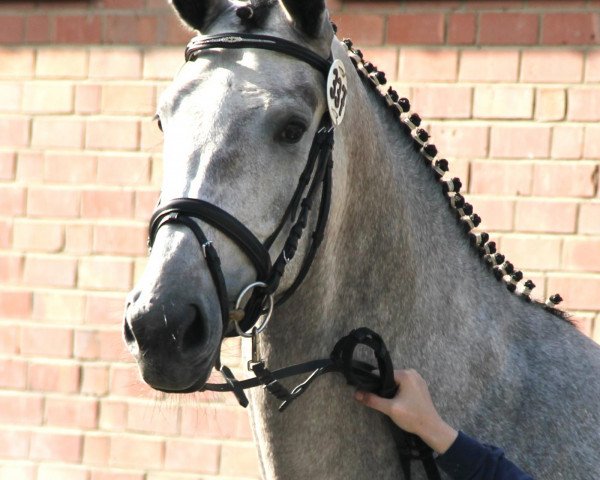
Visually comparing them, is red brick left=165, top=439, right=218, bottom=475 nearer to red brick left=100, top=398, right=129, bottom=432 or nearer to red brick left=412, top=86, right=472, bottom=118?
red brick left=100, top=398, right=129, bottom=432

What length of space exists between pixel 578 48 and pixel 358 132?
2.06 meters

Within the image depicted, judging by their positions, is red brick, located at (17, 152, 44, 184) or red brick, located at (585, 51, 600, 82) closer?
red brick, located at (585, 51, 600, 82)

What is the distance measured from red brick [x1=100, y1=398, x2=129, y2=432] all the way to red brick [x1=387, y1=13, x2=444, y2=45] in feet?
6.66

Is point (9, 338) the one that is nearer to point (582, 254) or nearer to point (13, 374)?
point (13, 374)

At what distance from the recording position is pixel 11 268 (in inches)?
184

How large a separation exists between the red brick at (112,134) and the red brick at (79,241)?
0.38 meters

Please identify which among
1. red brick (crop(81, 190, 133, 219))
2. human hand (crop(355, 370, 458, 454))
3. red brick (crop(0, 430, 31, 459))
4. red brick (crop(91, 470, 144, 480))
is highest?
red brick (crop(81, 190, 133, 219))

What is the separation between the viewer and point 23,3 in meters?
4.68

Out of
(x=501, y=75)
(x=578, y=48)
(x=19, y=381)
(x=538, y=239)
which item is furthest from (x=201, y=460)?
(x=578, y=48)

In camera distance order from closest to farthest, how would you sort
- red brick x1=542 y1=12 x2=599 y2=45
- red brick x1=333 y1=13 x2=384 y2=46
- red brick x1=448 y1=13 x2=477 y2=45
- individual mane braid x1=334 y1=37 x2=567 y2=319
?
individual mane braid x1=334 y1=37 x2=567 y2=319 < red brick x1=542 y1=12 x2=599 y2=45 < red brick x1=448 y1=13 x2=477 y2=45 < red brick x1=333 y1=13 x2=384 y2=46

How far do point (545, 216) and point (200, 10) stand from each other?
2.26 meters

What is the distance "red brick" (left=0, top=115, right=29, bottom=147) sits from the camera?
4.69 metres

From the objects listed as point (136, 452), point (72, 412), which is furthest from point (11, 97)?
point (136, 452)

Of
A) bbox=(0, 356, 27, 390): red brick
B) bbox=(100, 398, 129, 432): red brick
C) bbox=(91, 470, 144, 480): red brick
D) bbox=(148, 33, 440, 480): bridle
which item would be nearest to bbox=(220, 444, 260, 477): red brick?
bbox=(91, 470, 144, 480): red brick
